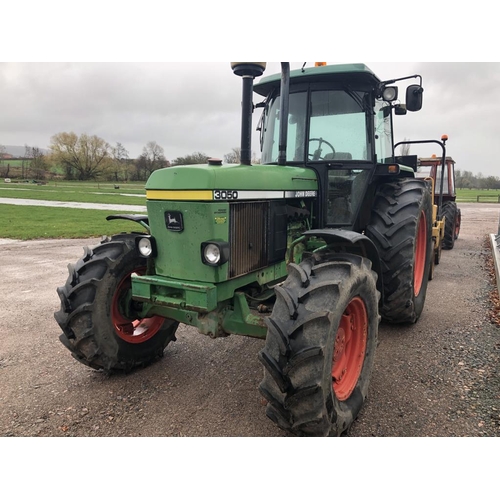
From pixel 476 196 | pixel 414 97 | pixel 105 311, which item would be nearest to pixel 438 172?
pixel 414 97

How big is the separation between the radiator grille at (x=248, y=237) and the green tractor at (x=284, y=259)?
0.01 m

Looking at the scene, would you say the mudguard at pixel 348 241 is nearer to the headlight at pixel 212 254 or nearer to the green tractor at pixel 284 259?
the green tractor at pixel 284 259

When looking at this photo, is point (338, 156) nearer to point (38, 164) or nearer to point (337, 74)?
point (337, 74)

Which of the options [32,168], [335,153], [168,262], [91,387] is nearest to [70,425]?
[91,387]

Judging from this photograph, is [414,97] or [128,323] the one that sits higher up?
[414,97]

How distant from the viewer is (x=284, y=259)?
390 cm

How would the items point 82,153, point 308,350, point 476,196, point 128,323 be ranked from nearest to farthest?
point 308,350 < point 128,323 < point 476,196 < point 82,153

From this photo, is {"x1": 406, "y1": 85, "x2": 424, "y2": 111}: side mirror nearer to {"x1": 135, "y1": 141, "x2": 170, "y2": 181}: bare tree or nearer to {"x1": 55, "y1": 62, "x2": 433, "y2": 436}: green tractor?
{"x1": 55, "y1": 62, "x2": 433, "y2": 436}: green tractor

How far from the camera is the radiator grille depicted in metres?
3.22

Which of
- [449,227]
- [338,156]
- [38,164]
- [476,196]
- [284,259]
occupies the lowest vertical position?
[449,227]

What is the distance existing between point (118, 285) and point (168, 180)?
3.63 feet

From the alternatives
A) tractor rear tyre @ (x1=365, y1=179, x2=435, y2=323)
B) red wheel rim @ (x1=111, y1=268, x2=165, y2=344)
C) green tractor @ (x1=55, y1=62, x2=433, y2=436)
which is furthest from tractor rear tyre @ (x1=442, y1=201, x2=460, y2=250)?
red wheel rim @ (x1=111, y1=268, x2=165, y2=344)

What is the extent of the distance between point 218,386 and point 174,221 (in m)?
1.46

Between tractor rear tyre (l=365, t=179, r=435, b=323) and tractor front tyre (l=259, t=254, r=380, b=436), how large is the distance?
61.2 inches
